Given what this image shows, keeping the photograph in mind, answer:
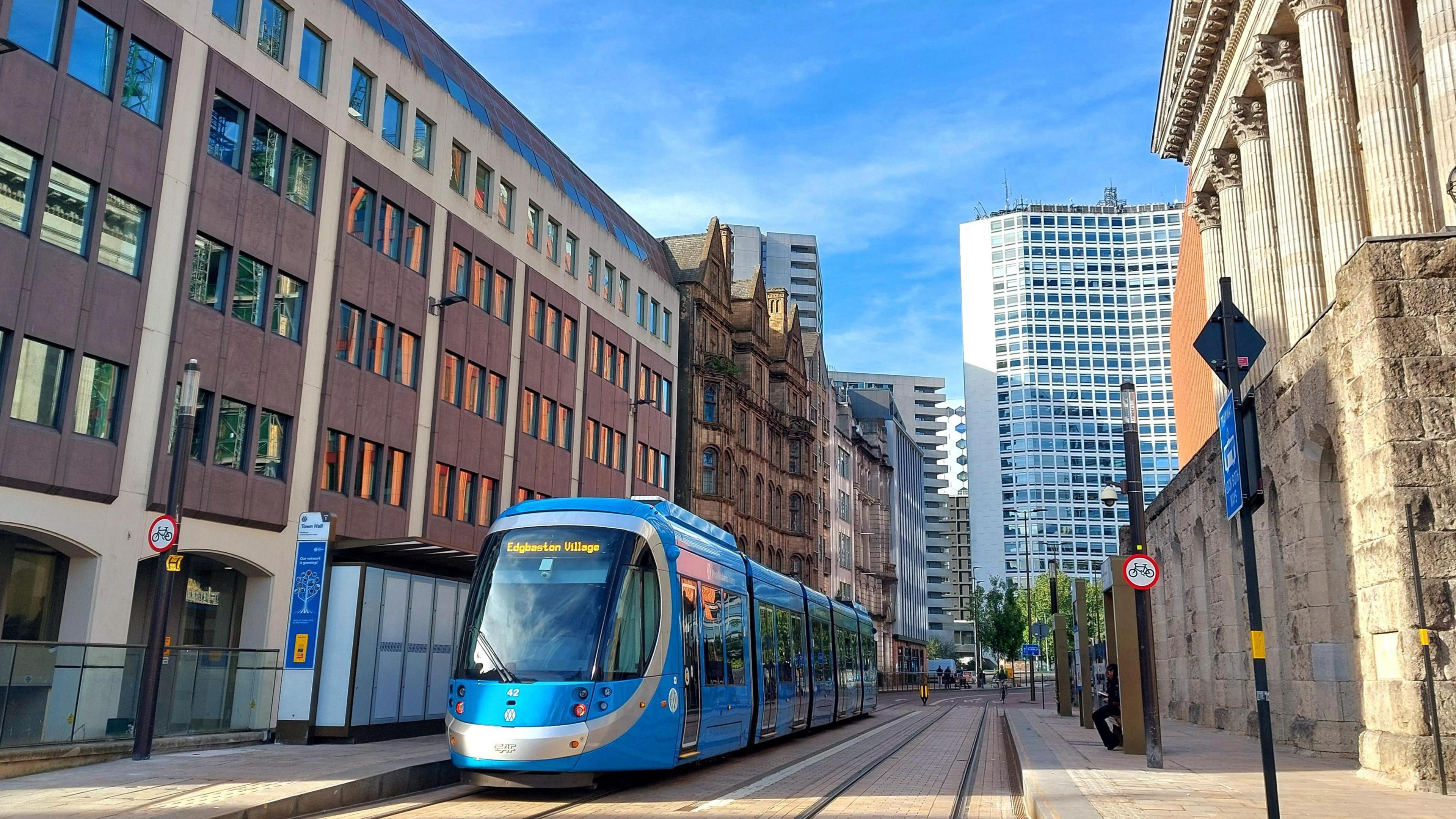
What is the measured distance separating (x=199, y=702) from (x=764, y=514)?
4623cm

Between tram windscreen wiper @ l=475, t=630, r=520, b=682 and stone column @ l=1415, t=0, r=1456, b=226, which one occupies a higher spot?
stone column @ l=1415, t=0, r=1456, b=226

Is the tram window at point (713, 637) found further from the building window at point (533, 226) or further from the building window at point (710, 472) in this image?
the building window at point (710, 472)

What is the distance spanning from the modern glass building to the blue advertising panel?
485ft

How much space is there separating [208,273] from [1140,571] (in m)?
18.6

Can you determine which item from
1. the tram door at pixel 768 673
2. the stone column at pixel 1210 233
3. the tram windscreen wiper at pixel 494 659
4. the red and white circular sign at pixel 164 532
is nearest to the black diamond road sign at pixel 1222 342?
the tram windscreen wiper at pixel 494 659

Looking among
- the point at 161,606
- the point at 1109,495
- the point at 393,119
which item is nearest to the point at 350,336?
the point at 393,119

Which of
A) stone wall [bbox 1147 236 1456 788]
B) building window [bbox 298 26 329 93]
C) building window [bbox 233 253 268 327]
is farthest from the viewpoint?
building window [bbox 298 26 329 93]

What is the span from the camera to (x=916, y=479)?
129 meters

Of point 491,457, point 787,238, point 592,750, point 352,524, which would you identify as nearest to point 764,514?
point 491,457

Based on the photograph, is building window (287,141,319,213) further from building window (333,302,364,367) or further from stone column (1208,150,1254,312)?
stone column (1208,150,1254,312)

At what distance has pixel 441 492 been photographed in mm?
32031

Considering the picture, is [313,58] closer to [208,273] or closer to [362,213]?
[362,213]

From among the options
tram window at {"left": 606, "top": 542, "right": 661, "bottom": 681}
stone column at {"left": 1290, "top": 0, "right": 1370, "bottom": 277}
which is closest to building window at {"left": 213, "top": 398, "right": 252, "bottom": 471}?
tram window at {"left": 606, "top": 542, "right": 661, "bottom": 681}

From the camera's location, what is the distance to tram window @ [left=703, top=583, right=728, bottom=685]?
16500mm
